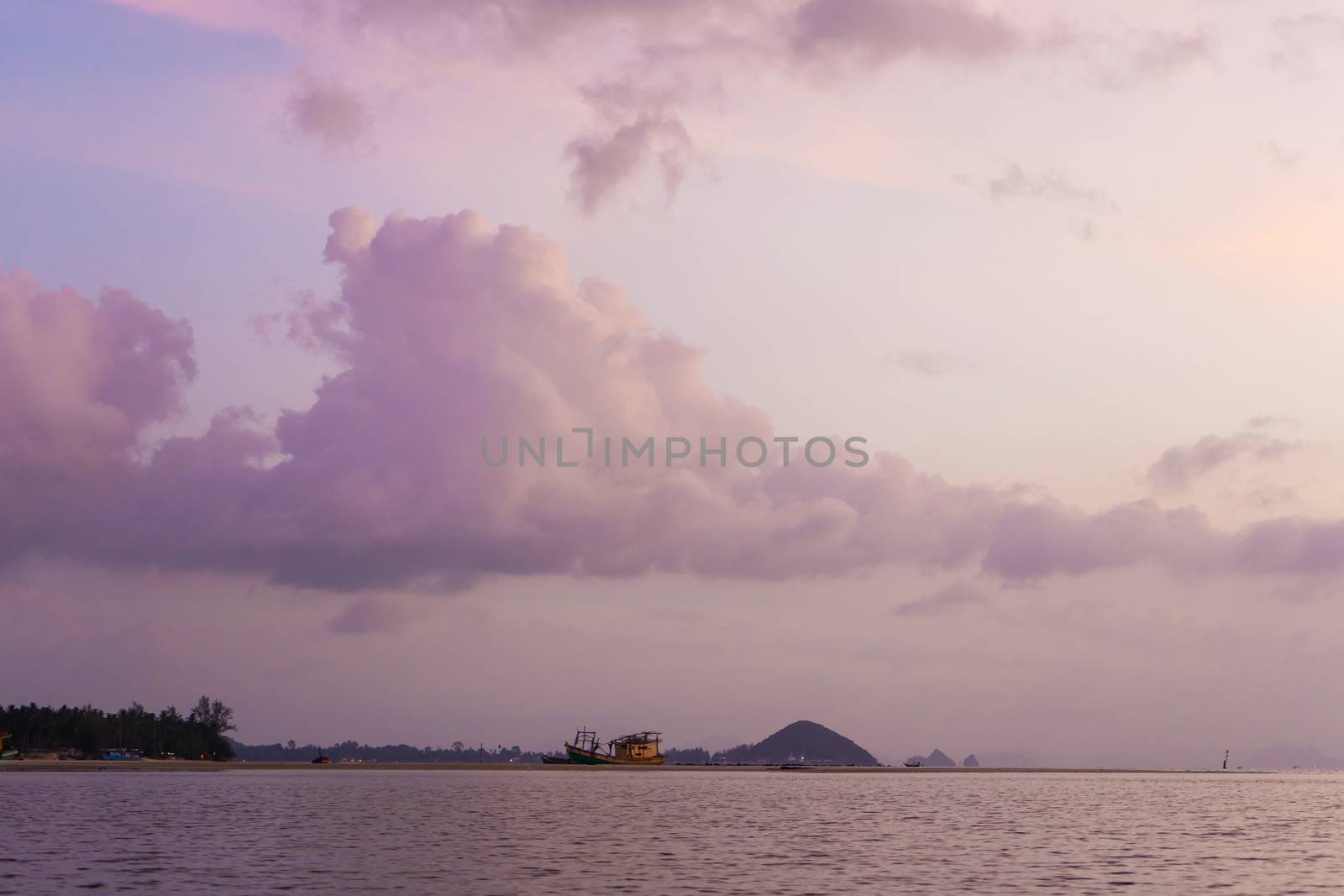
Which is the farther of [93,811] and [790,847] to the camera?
[93,811]

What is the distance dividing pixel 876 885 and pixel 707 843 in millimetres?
25936

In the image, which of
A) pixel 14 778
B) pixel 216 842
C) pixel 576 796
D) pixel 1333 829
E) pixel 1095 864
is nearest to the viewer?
pixel 1095 864

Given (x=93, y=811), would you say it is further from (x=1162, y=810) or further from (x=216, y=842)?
(x=1162, y=810)

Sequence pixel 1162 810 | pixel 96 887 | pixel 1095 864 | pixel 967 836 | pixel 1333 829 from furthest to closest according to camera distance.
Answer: pixel 1162 810 → pixel 1333 829 → pixel 967 836 → pixel 1095 864 → pixel 96 887

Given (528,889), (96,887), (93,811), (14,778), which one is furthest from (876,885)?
(14,778)

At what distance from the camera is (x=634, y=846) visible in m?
80.9

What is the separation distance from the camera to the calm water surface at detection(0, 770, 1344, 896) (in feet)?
201

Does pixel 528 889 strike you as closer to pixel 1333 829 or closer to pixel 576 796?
pixel 1333 829

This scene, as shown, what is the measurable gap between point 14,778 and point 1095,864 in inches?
6816

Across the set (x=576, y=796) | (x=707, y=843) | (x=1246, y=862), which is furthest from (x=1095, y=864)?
(x=576, y=796)

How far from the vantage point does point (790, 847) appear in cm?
8306

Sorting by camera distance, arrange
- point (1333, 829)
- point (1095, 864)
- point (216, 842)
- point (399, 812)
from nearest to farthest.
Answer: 1. point (1095, 864)
2. point (216, 842)
3. point (1333, 829)
4. point (399, 812)

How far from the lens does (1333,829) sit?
4382 inches

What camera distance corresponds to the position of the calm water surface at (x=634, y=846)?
201 feet
